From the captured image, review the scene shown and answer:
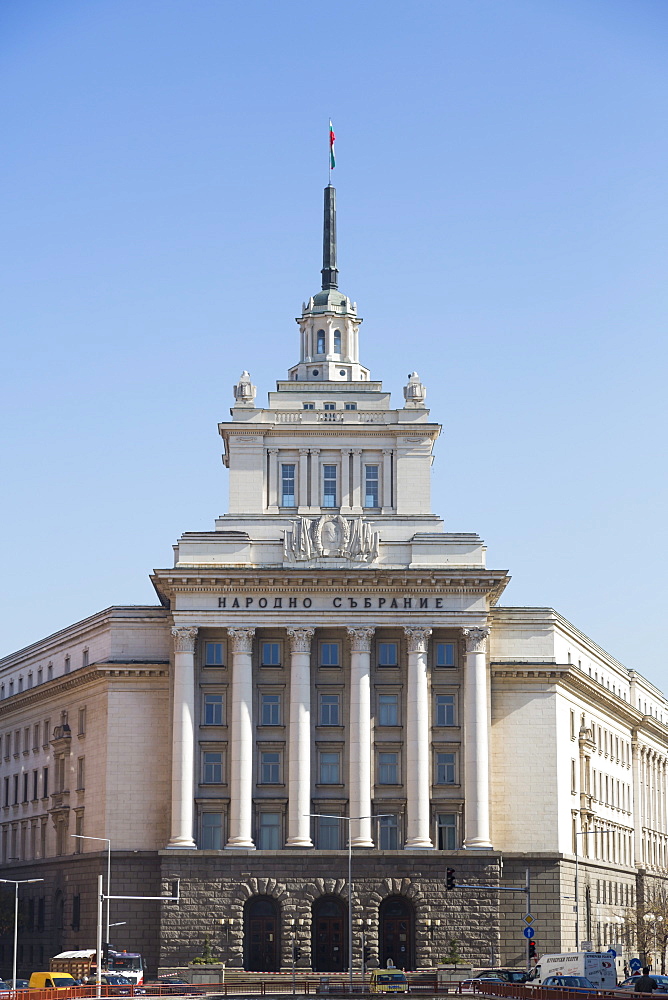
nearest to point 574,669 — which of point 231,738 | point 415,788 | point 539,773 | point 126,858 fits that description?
point 539,773

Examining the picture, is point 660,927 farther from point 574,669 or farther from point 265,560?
point 265,560

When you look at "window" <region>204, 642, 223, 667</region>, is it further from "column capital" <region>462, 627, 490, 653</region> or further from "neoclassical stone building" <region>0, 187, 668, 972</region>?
"column capital" <region>462, 627, 490, 653</region>

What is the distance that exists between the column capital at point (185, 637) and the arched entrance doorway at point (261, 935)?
54.2ft

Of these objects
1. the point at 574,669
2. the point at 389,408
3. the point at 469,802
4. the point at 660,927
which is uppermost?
the point at 389,408

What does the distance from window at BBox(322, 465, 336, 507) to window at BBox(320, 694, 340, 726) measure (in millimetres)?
14963

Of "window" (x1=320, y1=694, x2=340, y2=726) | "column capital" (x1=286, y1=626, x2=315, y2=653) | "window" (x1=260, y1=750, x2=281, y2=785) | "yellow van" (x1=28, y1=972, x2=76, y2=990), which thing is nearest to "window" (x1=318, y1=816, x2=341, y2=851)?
"window" (x1=260, y1=750, x2=281, y2=785)

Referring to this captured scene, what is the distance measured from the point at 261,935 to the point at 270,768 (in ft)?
34.9

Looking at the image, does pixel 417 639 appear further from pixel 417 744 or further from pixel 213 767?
pixel 213 767

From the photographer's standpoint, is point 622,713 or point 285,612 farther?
point 622,713

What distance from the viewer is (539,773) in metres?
124

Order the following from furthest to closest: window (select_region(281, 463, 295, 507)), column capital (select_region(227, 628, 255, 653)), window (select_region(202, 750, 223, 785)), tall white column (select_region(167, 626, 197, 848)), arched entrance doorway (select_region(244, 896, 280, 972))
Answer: window (select_region(281, 463, 295, 507)) → column capital (select_region(227, 628, 255, 653)) → window (select_region(202, 750, 223, 785)) → tall white column (select_region(167, 626, 197, 848)) → arched entrance doorway (select_region(244, 896, 280, 972))

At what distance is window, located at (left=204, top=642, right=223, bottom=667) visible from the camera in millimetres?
122000

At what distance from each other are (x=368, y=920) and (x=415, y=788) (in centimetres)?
885

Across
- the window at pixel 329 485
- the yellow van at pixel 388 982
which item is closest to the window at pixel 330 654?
the window at pixel 329 485
